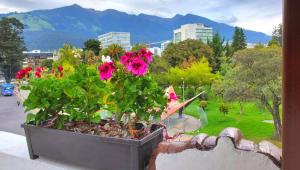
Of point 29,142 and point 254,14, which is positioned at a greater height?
point 254,14

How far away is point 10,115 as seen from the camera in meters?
2.33

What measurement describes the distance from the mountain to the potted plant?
1.28 metres

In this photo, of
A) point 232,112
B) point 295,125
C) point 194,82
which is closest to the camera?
point 295,125

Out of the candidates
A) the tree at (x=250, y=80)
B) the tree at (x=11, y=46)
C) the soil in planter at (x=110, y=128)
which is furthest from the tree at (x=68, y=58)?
the tree at (x=250, y=80)

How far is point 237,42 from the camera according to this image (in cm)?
392

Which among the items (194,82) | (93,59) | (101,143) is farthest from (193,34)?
(194,82)

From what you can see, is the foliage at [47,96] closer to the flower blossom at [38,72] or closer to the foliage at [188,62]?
the flower blossom at [38,72]

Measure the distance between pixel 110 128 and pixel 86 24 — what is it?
1.79 meters

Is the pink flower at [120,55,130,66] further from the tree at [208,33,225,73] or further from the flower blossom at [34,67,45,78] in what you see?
the tree at [208,33,225,73]

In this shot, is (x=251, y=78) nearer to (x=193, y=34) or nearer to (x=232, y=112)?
(x=232, y=112)

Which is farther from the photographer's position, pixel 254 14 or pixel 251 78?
pixel 251 78

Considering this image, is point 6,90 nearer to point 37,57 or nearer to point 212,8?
point 37,57

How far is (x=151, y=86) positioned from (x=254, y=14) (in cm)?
103

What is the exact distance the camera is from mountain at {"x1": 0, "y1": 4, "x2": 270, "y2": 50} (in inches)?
101
